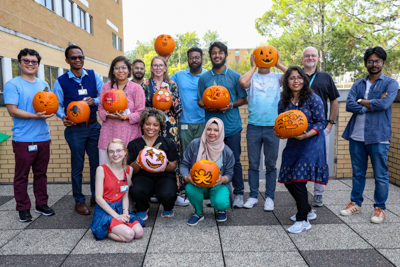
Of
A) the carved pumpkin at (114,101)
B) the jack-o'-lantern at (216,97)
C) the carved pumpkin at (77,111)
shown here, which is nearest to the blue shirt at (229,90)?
the jack-o'-lantern at (216,97)

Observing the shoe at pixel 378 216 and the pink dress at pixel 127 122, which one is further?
the pink dress at pixel 127 122

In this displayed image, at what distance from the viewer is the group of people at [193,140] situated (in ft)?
12.2

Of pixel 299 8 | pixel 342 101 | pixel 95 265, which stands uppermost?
pixel 299 8

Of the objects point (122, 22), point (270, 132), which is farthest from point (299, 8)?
point (270, 132)

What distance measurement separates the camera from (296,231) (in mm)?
3725

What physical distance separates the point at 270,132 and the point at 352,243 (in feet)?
5.61

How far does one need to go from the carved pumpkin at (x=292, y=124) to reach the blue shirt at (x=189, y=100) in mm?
1507

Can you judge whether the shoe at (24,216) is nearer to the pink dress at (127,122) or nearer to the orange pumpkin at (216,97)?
the pink dress at (127,122)

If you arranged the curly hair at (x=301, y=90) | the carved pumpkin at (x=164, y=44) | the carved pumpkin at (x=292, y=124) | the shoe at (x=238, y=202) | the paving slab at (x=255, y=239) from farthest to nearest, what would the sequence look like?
the carved pumpkin at (x=164, y=44)
the shoe at (x=238, y=202)
the curly hair at (x=301, y=90)
the carved pumpkin at (x=292, y=124)
the paving slab at (x=255, y=239)

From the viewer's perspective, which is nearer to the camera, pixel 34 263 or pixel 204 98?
pixel 34 263

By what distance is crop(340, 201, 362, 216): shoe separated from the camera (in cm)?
426

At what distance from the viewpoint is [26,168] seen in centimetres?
420

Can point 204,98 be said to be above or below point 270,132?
above

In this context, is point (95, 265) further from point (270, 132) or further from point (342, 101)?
point (342, 101)
